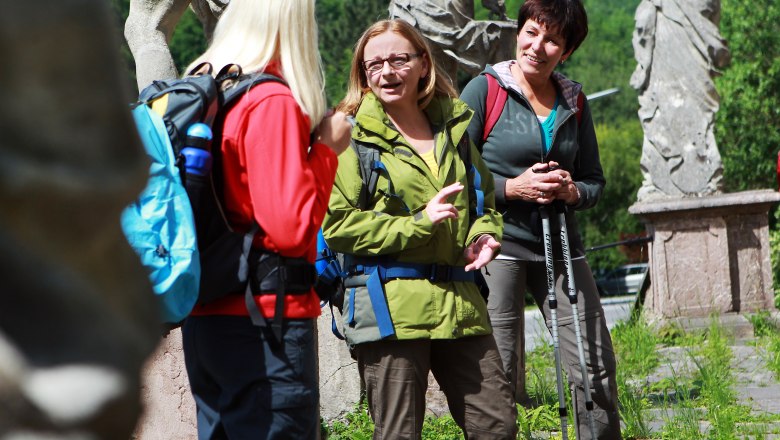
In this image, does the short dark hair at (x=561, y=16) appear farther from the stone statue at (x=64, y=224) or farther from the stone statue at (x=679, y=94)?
the stone statue at (x=679, y=94)

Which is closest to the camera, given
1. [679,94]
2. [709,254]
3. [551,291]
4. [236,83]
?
[236,83]

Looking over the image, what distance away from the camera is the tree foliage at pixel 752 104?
1136 inches

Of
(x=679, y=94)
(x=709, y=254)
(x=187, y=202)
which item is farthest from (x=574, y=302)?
(x=679, y=94)

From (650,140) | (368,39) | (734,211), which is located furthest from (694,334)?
(368,39)

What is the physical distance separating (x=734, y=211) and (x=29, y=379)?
35.1ft

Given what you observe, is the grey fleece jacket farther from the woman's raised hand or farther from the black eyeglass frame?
the woman's raised hand

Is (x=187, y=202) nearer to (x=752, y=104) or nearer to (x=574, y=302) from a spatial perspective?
(x=574, y=302)

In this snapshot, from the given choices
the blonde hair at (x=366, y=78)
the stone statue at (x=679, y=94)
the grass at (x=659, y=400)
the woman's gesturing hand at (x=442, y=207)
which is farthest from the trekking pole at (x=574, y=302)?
the stone statue at (x=679, y=94)

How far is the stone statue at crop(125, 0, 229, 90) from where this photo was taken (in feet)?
18.3

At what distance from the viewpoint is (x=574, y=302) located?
199 inches

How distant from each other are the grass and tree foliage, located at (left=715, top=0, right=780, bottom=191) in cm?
2021

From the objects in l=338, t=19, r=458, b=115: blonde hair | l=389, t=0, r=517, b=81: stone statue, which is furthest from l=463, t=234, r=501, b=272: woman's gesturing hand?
l=389, t=0, r=517, b=81: stone statue

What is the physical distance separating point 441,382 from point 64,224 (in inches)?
134

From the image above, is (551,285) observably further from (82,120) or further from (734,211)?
(734,211)
